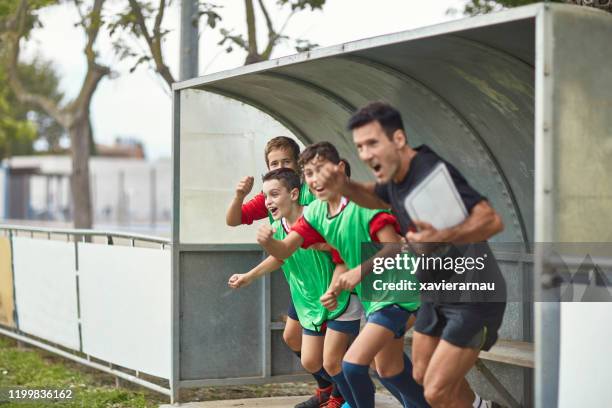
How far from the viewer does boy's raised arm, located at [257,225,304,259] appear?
17.4 feet

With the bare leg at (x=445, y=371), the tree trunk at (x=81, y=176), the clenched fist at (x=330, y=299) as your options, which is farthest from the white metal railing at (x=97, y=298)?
the tree trunk at (x=81, y=176)

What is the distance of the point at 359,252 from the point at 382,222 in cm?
26

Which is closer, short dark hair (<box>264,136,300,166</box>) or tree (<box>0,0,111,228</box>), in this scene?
short dark hair (<box>264,136,300,166</box>)

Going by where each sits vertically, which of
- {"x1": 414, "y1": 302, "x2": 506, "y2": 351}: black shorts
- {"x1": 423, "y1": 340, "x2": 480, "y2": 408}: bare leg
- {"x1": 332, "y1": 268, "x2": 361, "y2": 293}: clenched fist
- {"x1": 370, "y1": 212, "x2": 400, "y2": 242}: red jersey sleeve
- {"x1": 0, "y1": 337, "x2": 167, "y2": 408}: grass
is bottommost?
{"x1": 0, "y1": 337, "x2": 167, "y2": 408}: grass

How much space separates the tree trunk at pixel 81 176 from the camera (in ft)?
67.0

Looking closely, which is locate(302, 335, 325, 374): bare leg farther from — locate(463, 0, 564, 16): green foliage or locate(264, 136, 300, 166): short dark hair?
locate(463, 0, 564, 16): green foliage

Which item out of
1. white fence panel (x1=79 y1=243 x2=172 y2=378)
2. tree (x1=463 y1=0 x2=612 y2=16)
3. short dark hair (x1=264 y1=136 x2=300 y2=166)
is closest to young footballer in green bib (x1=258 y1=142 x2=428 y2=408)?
short dark hair (x1=264 y1=136 x2=300 y2=166)

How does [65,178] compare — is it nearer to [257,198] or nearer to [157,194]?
[157,194]

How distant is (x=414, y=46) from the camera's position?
18.5 ft

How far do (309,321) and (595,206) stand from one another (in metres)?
2.33

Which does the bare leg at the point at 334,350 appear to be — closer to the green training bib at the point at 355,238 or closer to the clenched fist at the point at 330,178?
the green training bib at the point at 355,238

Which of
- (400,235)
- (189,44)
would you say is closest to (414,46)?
(400,235)

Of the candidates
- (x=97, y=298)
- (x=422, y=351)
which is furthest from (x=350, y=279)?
A: (x=97, y=298)

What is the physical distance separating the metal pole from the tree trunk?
10789 millimetres
